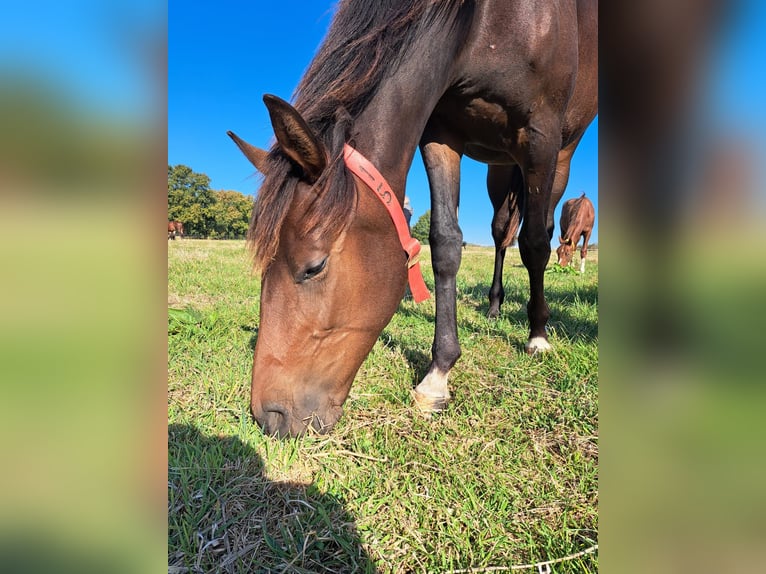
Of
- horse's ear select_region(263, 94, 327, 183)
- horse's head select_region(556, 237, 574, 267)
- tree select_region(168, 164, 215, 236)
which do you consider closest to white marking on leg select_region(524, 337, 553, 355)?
horse's ear select_region(263, 94, 327, 183)

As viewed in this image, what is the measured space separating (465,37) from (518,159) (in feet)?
2.86

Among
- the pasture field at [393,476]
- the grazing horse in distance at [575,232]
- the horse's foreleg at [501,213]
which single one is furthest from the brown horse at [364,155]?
the grazing horse in distance at [575,232]

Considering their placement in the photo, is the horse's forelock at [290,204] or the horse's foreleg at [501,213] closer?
the horse's forelock at [290,204]

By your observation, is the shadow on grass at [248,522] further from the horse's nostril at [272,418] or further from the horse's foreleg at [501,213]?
the horse's foreleg at [501,213]

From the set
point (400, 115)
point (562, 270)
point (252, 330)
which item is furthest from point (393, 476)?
point (562, 270)

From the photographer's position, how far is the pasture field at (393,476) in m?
1.08

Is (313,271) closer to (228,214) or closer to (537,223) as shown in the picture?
(537,223)

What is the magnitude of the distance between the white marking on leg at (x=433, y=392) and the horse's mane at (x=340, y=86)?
0.98 meters

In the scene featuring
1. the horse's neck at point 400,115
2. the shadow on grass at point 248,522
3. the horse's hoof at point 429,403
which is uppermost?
the horse's neck at point 400,115

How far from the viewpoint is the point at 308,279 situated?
1622mm

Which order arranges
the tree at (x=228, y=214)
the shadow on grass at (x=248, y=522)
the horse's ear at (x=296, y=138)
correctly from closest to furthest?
1. the shadow on grass at (x=248, y=522)
2. the horse's ear at (x=296, y=138)
3. the tree at (x=228, y=214)

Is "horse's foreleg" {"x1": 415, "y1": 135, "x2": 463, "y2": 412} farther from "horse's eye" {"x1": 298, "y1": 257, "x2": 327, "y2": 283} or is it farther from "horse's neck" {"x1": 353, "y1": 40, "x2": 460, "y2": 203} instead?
"horse's eye" {"x1": 298, "y1": 257, "x2": 327, "y2": 283}
